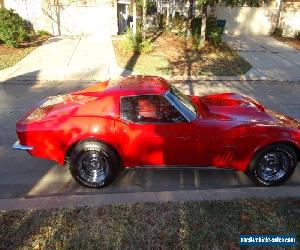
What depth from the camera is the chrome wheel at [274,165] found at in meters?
5.50

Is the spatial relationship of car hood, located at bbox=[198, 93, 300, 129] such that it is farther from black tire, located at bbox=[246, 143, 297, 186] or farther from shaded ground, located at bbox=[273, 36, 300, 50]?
shaded ground, located at bbox=[273, 36, 300, 50]

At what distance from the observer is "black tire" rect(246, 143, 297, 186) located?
17.9ft

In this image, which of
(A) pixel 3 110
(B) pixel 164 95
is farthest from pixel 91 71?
(B) pixel 164 95

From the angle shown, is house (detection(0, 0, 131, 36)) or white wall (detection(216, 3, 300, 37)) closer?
house (detection(0, 0, 131, 36))

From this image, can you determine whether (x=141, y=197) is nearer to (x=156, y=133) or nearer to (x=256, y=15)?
(x=156, y=133)

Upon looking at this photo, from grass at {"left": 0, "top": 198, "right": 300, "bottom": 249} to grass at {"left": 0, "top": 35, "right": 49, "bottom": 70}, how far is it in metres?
9.18

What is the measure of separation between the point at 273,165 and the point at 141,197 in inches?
83.2

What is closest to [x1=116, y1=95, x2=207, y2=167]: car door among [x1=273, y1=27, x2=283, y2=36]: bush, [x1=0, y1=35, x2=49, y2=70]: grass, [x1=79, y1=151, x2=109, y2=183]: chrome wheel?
[x1=79, y1=151, x2=109, y2=183]: chrome wheel

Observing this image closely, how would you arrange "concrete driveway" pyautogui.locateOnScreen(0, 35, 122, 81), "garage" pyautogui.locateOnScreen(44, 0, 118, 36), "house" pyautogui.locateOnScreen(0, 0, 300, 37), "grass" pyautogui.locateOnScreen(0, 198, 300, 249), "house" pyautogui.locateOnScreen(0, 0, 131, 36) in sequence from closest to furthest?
"grass" pyautogui.locateOnScreen(0, 198, 300, 249) < "concrete driveway" pyautogui.locateOnScreen(0, 35, 122, 81) < "house" pyautogui.locateOnScreen(0, 0, 131, 36) < "house" pyautogui.locateOnScreen(0, 0, 300, 37) < "garage" pyautogui.locateOnScreen(44, 0, 118, 36)

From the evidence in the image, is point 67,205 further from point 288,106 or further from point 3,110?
point 288,106

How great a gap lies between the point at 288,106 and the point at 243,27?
512 inches

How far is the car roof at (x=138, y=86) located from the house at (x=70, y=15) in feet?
45.1

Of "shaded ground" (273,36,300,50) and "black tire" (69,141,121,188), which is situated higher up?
"black tire" (69,141,121,188)

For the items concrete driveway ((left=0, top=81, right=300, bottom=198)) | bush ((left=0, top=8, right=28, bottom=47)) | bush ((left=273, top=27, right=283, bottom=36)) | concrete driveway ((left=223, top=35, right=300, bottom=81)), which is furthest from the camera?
bush ((left=273, top=27, right=283, bottom=36))
